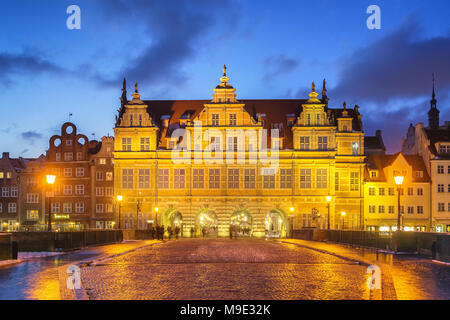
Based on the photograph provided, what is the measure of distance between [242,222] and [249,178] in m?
7.13

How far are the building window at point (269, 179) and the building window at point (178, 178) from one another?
9160 millimetres

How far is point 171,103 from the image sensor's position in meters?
66.7

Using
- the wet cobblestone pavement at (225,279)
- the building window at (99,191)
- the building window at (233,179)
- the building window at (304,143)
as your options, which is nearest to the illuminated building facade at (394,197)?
the building window at (304,143)

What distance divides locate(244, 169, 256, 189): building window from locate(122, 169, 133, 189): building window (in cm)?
1282

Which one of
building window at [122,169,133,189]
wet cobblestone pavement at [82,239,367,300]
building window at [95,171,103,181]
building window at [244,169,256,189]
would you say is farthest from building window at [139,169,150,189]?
wet cobblestone pavement at [82,239,367,300]

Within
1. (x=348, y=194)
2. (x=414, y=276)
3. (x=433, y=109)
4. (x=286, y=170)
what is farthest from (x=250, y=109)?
(x=414, y=276)

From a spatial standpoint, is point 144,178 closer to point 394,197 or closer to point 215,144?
point 215,144

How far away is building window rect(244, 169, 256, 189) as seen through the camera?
6088 centimetres

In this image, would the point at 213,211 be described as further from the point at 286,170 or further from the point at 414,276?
the point at 414,276

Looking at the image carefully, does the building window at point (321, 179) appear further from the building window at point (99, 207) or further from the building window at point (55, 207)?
the building window at point (55, 207)

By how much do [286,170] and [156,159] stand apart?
14.6 meters

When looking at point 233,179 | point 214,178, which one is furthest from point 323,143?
point 214,178

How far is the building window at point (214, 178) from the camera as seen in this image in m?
60.8
